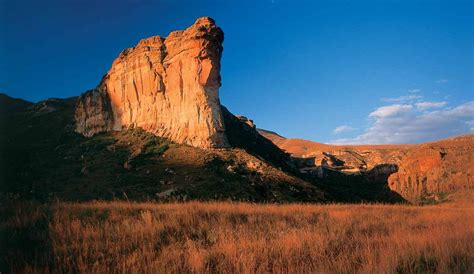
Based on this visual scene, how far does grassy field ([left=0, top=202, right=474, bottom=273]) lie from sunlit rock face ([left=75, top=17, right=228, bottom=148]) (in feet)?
111

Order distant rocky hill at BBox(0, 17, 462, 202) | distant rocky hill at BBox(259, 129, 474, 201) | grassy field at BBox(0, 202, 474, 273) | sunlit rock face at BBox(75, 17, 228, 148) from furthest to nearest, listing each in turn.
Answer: distant rocky hill at BBox(259, 129, 474, 201), sunlit rock face at BBox(75, 17, 228, 148), distant rocky hill at BBox(0, 17, 462, 202), grassy field at BBox(0, 202, 474, 273)

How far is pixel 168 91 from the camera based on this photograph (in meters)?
48.2

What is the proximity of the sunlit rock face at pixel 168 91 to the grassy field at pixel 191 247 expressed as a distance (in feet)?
111

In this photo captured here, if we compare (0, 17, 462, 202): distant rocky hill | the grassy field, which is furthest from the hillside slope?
the grassy field

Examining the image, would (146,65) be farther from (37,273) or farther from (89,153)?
(37,273)

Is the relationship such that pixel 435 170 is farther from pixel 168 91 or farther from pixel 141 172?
pixel 141 172

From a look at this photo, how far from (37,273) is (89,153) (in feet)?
157

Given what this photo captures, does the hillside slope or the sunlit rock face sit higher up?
the sunlit rock face

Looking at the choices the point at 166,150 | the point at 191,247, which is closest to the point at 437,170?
the point at 166,150

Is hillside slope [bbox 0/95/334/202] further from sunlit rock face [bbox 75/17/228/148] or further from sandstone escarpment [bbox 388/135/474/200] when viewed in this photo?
sandstone escarpment [bbox 388/135/474/200]

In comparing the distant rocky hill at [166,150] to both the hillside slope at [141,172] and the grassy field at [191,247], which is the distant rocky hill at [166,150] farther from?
the grassy field at [191,247]

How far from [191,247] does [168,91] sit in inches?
1723

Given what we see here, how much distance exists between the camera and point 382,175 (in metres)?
70.2

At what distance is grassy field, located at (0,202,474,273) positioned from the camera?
16.6 ft
